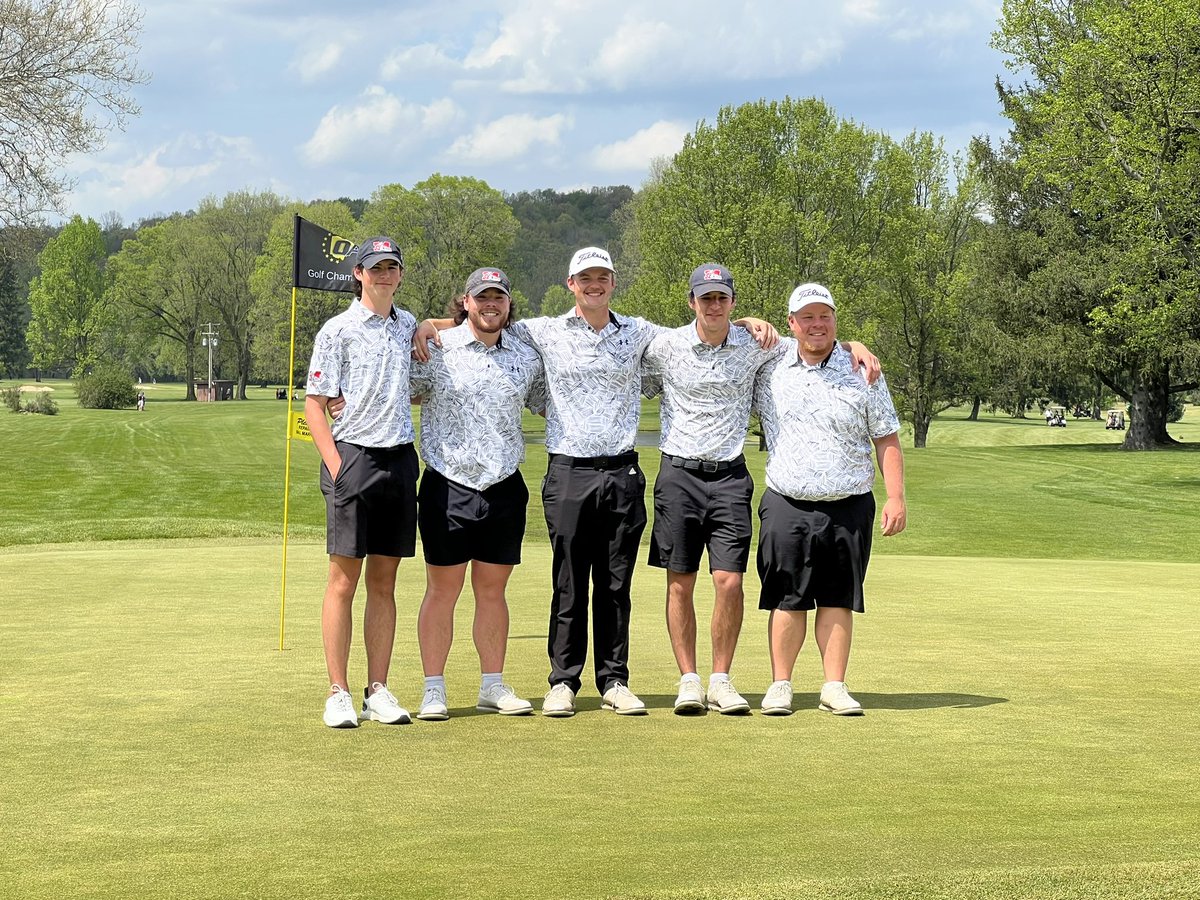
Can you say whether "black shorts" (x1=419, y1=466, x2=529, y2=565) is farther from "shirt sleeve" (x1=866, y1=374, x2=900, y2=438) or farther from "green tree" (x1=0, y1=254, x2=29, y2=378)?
"green tree" (x1=0, y1=254, x2=29, y2=378)

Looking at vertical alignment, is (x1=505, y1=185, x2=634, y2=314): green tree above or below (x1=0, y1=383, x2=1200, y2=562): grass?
above

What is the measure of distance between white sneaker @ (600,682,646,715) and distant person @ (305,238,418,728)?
0.97 meters

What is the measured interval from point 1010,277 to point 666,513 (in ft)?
154

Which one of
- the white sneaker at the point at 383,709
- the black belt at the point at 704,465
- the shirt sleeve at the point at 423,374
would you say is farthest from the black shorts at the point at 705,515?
the white sneaker at the point at 383,709

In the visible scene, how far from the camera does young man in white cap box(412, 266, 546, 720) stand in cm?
653

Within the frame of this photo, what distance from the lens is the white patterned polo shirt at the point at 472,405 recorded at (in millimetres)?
6523

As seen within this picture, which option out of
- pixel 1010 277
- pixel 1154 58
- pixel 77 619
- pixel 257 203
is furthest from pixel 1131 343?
pixel 257 203

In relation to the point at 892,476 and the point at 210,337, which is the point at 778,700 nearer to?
the point at 892,476

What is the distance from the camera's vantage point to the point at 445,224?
78.8 metres

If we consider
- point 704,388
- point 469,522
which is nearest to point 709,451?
point 704,388

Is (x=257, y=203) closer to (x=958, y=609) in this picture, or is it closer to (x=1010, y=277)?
(x=1010, y=277)

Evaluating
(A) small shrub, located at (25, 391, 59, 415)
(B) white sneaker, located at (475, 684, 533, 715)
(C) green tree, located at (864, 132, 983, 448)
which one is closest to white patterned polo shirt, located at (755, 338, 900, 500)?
(B) white sneaker, located at (475, 684, 533, 715)

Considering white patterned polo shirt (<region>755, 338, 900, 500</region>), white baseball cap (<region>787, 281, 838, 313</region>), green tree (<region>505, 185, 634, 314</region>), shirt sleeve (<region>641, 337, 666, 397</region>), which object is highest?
green tree (<region>505, 185, 634, 314</region>)

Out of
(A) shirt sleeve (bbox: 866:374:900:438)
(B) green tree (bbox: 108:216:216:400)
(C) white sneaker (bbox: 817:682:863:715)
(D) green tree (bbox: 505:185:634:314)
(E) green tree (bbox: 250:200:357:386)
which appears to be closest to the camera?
(C) white sneaker (bbox: 817:682:863:715)
